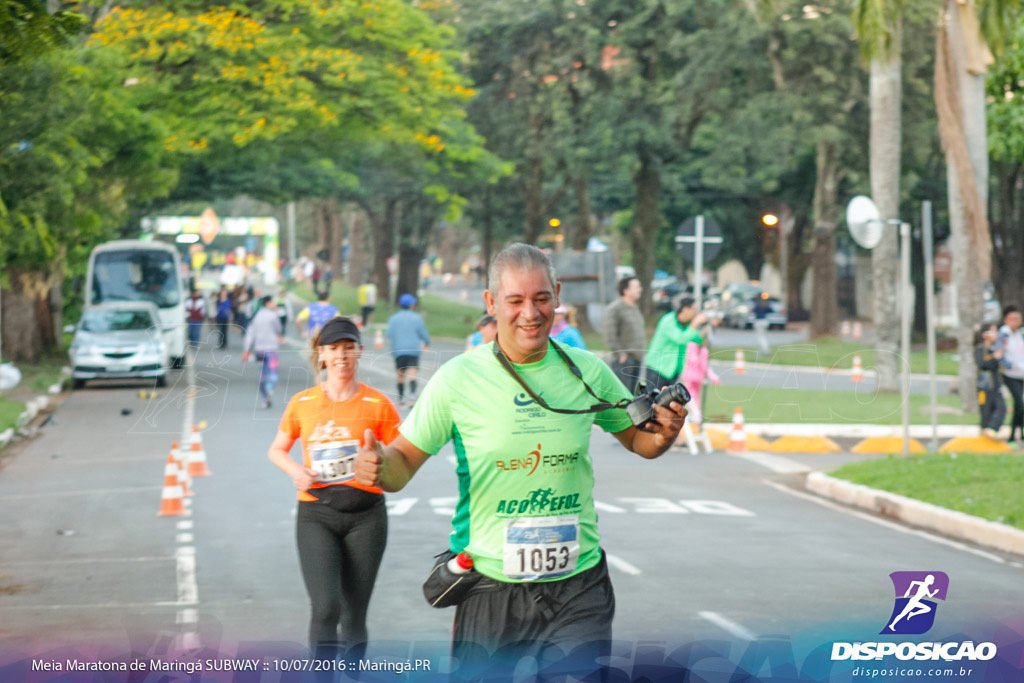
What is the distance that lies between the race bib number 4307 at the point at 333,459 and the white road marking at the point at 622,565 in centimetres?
385

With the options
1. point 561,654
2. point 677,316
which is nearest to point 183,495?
point 677,316

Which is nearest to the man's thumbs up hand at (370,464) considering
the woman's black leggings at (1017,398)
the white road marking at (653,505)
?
the white road marking at (653,505)

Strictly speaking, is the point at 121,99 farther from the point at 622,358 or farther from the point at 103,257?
the point at 622,358

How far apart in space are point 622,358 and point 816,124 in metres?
31.7

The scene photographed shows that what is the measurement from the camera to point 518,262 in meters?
4.46

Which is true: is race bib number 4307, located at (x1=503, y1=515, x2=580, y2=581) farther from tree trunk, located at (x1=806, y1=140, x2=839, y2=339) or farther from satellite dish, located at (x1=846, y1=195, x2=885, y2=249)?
tree trunk, located at (x1=806, y1=140, x2=839, y2=339)

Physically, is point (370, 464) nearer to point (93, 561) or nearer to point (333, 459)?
point (333, 459)

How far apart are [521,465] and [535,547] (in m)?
0.24

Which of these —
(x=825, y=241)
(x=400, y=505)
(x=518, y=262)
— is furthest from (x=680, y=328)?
(x=825, y=241)

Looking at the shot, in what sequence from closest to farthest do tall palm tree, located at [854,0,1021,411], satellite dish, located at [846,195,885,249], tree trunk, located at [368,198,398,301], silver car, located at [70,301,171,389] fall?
satellite dish, located at [846,195,885,249]
tall palm tree, located at [854,0,1021,411]
silver car, located at [70,301,171,389]
tree trunk, located at [368,198,398,301]

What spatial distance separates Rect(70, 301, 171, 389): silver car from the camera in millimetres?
26391

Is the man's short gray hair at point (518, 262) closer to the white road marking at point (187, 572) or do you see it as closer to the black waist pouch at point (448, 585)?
the black waist pouch at point (448, 585)

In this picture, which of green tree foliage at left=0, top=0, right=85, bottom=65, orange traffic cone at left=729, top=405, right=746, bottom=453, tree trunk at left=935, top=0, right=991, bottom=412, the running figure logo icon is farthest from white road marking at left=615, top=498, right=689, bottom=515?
tree trunk at left=935, top=0, right=991, bottom=412

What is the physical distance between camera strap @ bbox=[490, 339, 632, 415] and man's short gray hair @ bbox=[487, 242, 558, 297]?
19 centimetres
